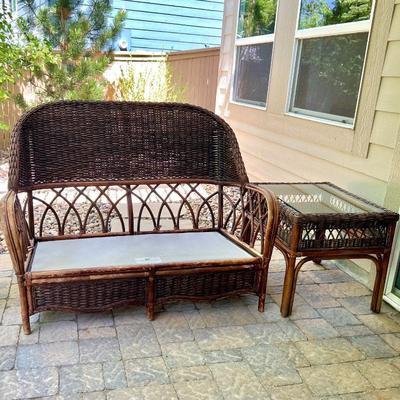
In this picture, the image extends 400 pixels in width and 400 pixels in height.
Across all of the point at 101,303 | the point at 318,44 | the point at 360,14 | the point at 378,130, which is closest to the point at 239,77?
the point at 318,44

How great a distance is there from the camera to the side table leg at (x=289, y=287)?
2.23m

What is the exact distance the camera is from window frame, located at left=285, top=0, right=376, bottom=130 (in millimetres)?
2730

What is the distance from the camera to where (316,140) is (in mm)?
3219

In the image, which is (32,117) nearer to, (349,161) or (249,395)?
(249,395)

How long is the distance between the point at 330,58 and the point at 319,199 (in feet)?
3.94

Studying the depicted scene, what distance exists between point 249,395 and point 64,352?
2.69 ft

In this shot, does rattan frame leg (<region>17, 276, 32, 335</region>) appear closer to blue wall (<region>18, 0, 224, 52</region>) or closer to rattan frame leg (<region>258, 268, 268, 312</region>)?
rattan frame leg (<region>258, 268, 268, 312</region>)

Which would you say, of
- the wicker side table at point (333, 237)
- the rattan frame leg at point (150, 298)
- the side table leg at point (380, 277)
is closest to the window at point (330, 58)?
the wicker side table at point (333, 237)

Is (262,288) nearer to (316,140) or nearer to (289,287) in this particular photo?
(289,287)

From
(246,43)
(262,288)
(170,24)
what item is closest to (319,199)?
(262,288)

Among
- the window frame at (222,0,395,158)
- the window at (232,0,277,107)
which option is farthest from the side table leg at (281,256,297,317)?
the window at (232,0,277,107)

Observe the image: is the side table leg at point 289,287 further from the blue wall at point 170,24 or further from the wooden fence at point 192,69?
the blue wall at point 170,24

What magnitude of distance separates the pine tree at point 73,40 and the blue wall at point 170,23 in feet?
8.14

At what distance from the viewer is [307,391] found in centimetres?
175
